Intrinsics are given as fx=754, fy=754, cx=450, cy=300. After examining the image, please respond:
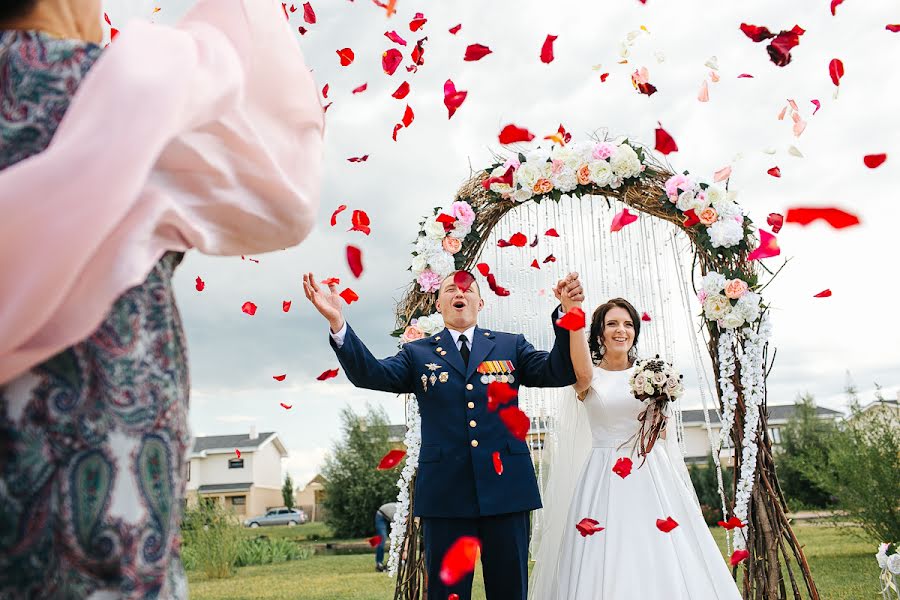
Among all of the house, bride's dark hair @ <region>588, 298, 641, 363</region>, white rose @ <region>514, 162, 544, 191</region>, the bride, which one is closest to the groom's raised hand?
the bride

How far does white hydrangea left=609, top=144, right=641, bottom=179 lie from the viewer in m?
5.51

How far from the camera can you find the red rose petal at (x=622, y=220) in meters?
5.68

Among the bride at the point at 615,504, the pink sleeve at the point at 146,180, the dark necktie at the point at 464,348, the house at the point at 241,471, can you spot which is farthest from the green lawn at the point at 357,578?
the house at the point at 241,471

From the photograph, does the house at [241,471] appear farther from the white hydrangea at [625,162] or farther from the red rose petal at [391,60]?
the red rose petal at [391,60]

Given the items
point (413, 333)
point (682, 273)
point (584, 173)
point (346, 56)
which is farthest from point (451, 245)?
point (682, 273)

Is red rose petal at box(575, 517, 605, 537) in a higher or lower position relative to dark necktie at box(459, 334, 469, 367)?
lower

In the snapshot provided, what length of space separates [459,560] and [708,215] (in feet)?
9.98

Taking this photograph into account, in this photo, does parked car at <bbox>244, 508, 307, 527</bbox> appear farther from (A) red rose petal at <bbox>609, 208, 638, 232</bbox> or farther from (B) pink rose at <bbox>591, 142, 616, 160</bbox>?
(B) pink rose at <bbox>591, 142, 616, 160</bbox>

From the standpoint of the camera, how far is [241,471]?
4106cm

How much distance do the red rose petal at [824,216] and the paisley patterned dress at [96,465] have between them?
2.99m

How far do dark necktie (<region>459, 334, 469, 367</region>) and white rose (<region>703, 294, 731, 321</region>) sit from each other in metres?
1.97

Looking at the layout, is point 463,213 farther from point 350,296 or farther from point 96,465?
point 96,465

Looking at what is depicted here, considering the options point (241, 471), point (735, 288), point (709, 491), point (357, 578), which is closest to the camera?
point (735, 288)

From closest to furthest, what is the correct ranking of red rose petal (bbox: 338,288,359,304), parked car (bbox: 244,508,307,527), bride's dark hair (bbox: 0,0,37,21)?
bride's dark hair (bbox: 0,0,37,21), red rose petal (bbox: 338,288,359,304), parked car (bbox: 244,508,307,527)
